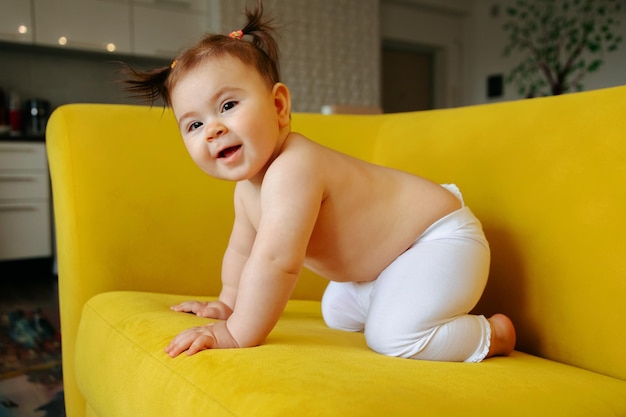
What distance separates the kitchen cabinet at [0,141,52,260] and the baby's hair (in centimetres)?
302

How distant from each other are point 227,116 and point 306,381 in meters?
0.40

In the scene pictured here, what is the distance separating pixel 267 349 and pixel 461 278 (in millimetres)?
331

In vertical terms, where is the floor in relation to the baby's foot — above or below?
below

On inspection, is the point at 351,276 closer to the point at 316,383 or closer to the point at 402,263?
the point at 402,263

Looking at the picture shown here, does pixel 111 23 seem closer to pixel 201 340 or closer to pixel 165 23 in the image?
pixel 165 23

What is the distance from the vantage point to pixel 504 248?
1029 mm

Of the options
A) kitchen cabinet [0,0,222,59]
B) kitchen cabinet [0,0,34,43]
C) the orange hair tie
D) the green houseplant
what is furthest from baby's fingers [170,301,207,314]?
the green houseplant

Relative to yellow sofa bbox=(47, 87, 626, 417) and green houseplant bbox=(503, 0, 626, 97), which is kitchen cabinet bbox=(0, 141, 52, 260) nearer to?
yellow sofa bbox=(47, 87, 626, 417)

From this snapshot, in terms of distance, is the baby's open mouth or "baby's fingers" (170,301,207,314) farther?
"baby's fingers" (170,301,207,314)

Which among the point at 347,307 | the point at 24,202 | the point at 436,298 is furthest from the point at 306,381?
the point at 24,202

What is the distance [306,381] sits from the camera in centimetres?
65

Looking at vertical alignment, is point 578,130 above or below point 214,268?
above

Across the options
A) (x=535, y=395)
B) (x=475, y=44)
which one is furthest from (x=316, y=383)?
(x=475, y=44)

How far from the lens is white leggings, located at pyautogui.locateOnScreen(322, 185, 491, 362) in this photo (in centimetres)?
86
